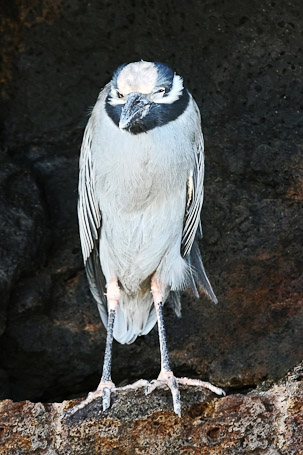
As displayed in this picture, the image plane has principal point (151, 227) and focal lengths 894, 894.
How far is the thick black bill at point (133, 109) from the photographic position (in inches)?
136

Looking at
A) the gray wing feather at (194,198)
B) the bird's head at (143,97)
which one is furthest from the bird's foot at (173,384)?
the bird's head at (143,97)

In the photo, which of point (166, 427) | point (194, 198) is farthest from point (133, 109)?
point (166, 427)

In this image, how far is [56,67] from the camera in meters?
4.61

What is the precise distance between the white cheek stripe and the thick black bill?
0.11 meters

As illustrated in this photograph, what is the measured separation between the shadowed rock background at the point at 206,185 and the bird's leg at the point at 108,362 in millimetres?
523

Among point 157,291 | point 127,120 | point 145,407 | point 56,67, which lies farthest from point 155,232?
point 56,67

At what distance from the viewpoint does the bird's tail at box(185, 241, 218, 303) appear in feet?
13.3

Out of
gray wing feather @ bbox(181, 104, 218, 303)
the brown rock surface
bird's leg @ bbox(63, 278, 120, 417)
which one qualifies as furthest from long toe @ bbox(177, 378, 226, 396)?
gray wing feather @ bbox(181, 104, 218, 303)

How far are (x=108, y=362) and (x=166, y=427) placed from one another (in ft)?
1.87

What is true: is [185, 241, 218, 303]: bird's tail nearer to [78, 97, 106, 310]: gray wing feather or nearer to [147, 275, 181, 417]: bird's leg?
[147, 275, 181, 417]: bird's leg

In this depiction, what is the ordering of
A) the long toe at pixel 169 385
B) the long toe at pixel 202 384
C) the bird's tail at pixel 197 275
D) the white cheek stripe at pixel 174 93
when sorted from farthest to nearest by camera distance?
the bird's tail at pixel 197 275 → the white cheek stripe at pixel 174 93 → the long toe at pixel 202 384 → the long toe at pixel 169 385

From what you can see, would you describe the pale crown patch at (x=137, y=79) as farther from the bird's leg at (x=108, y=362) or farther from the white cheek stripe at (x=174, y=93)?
the bird's leg at (x=108, y=362)

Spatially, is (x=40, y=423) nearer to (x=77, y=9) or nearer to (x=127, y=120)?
(x=127, y=120)

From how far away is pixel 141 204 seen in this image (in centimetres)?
382
